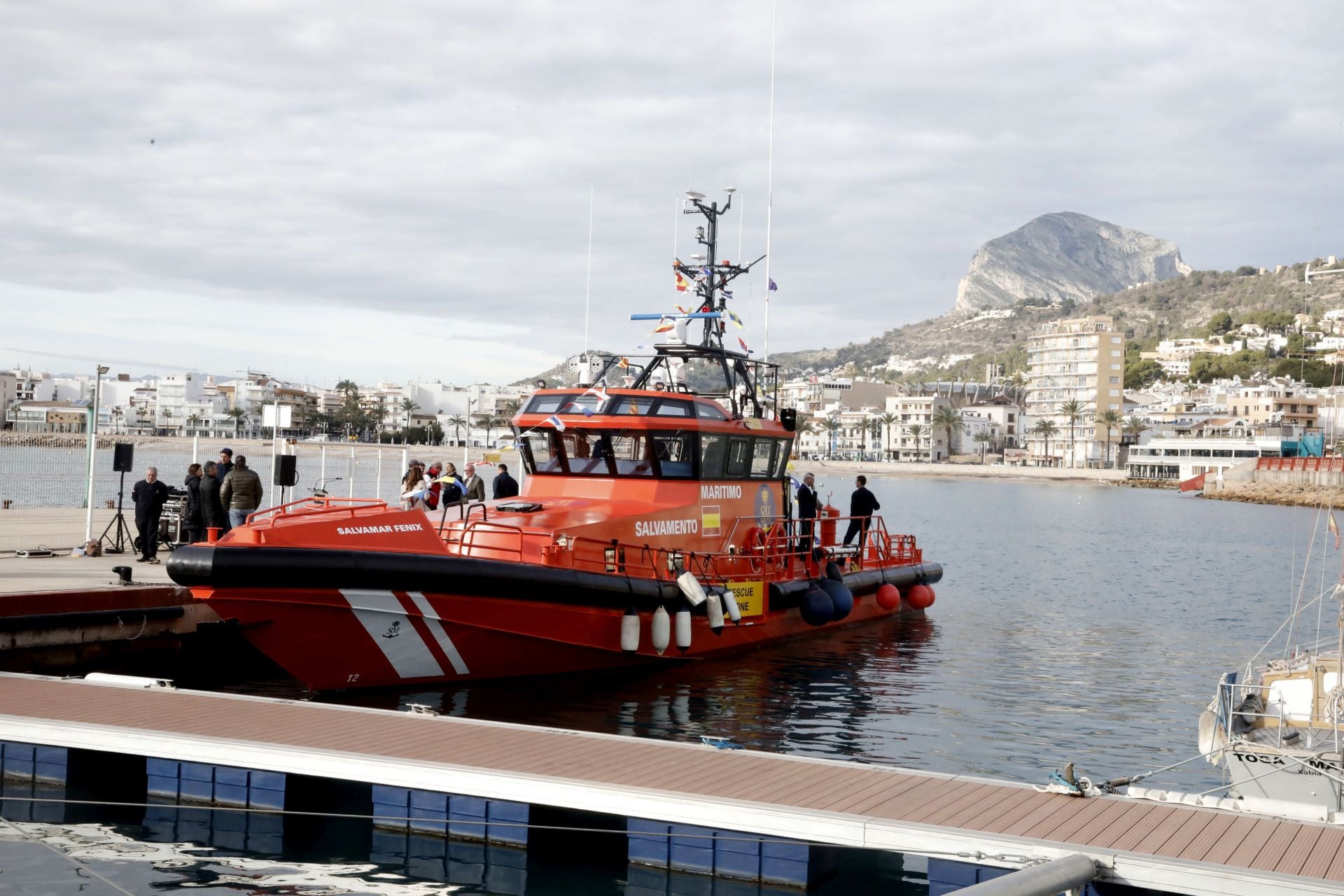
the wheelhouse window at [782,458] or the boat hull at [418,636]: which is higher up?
the wheelhouse window at [782,458]

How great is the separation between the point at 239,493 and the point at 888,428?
140 metres

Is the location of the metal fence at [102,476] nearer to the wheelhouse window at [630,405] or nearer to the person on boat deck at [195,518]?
the person on boat deck at [195,518]

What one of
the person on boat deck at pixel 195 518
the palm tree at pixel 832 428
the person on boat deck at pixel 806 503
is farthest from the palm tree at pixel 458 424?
the palm tree at pixel 832 428

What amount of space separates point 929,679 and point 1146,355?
194 meters

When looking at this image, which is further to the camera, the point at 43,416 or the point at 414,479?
the point at 43,416

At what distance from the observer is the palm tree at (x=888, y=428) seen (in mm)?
148125

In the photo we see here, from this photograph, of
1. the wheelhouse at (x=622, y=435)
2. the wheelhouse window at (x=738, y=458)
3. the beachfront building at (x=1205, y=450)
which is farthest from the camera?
the beachfront building at (x=1205, y=450)

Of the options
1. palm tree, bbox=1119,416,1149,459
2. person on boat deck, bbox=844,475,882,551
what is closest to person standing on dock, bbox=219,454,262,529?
person on boat deck, bbox=844,475,882,551

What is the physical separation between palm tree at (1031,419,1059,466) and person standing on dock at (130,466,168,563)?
12631 cm

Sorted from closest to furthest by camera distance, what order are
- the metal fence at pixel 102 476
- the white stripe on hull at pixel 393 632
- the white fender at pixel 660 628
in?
the white stripe on hull at pixel 393 632 < the white fender at pixel 660 628 < the metal fence at pixel 102 476

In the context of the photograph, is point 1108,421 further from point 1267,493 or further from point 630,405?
point 630,405

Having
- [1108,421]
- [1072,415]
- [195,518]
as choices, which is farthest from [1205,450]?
[195,518]

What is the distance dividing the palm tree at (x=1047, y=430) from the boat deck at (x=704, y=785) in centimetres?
13092

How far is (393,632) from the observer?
31.6ft
